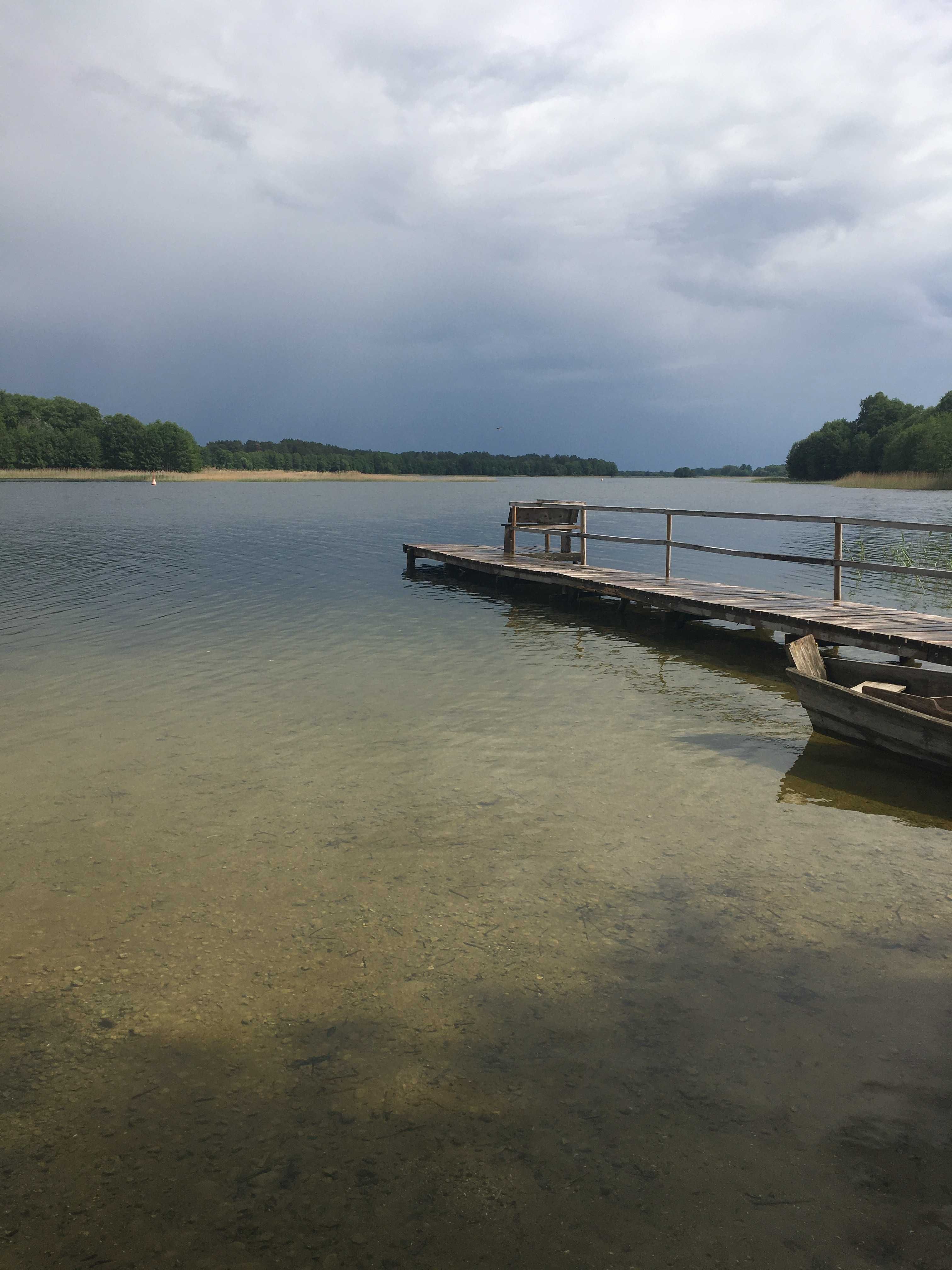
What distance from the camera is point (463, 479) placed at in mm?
183250

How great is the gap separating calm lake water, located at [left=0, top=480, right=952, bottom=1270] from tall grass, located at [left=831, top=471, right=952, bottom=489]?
78287mm

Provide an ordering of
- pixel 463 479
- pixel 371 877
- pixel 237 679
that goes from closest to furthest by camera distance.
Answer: pixel 371 877 → pixel 237 679 → pixel 463 479

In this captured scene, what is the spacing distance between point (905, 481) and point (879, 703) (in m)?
86.3

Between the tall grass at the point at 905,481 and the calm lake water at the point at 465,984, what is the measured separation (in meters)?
78.3

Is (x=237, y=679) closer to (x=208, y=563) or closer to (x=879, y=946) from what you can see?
(x=879, y=946)

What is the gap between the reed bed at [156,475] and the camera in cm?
10706

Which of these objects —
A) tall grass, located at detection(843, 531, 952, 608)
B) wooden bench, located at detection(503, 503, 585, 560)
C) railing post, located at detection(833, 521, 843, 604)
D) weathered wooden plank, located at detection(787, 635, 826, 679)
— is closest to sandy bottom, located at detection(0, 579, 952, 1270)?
weathered wooden plank, located at detection(787, 635, 826, 679)

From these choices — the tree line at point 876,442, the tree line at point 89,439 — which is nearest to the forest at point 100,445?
the tree line at point 89,439

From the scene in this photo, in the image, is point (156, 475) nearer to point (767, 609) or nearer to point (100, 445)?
point (100, 445)

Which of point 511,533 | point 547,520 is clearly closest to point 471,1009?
point 547,520

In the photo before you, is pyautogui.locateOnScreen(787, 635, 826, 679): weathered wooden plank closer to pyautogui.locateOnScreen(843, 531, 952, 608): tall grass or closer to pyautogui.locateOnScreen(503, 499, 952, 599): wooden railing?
pyautogui.locateOnScreen(503, 499, 952, 599): wooden railing

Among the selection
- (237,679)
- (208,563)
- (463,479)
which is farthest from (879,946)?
(463,479)

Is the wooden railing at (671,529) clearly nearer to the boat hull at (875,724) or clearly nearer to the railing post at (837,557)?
the railing post at (837,557)

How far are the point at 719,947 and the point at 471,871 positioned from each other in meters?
1.61
